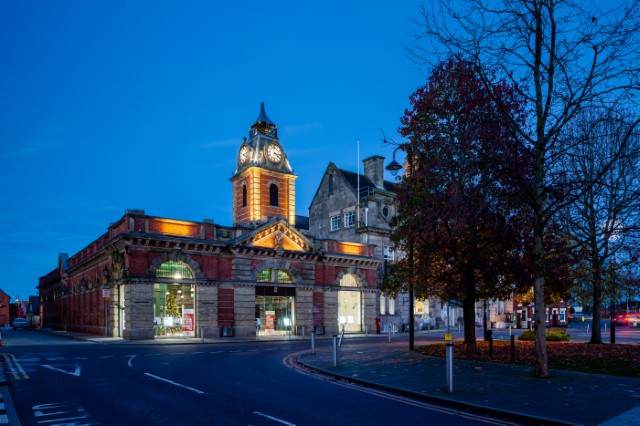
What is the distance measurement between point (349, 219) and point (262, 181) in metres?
10.8

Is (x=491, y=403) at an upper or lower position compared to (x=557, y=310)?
upper

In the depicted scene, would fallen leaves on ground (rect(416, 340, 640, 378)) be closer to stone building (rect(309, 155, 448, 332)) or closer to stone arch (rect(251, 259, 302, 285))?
stone arch (rect(251, 259, 302, 285))

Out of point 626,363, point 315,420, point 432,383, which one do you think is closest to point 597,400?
point 432,383

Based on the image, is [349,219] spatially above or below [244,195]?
→ below

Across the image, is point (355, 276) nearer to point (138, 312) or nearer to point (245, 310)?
point (245, 310)

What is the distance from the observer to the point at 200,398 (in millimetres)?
11250

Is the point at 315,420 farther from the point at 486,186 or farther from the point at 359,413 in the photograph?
the point at 486,186

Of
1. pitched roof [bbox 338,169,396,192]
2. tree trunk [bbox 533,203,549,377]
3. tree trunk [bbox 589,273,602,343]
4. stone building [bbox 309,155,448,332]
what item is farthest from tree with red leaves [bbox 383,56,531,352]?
pitched roof [bbox 338,169,396,192]

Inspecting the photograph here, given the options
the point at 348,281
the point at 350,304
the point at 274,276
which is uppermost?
the point at 274,276

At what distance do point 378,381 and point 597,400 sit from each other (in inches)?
202

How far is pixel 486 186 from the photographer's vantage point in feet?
45.0

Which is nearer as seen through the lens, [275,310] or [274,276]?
[274,276]

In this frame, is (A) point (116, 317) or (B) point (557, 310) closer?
(A) point (116, 317)

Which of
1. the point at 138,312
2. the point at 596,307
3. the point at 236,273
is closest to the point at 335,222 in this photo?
the point at 236,273
